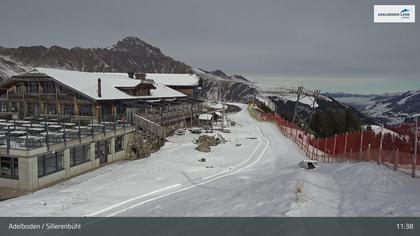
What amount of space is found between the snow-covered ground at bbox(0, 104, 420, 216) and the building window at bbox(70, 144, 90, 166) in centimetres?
150

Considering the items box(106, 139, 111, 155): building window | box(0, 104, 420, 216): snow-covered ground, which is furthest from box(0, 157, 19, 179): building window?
box(106, 139, 111, 155): building window

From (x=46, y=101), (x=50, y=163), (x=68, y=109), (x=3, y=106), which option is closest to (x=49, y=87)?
(x=46, y=101)

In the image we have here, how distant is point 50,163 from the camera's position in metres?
27.9

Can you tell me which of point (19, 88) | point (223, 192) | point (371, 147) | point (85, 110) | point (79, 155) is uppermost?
point (19, 88)

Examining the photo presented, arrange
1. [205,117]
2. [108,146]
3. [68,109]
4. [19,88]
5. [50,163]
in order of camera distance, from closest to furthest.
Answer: [50,163]
[108,146]
[68,109]
[19,88]
[205,117]

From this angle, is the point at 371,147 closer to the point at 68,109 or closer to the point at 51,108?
the point at 68,109

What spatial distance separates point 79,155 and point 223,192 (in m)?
15.5

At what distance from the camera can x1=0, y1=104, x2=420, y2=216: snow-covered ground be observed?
15602 mm

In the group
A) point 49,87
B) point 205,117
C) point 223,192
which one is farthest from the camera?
point 205,117

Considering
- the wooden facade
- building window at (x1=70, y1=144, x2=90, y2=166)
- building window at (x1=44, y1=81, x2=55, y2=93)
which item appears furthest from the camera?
building window at (x1=44, y1=81, x2=55, y2=93)

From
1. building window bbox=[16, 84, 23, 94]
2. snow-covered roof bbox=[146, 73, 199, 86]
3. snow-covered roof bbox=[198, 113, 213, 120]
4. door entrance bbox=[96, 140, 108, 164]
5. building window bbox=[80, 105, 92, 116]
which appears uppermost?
snow-covered roof bbox=[146, 73, 199, 86]

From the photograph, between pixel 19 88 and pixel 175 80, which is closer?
pixel 19 88

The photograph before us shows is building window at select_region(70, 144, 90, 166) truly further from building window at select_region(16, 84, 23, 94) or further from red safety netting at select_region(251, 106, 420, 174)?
red safety netting at select_region(251, 106, 420, 174)
